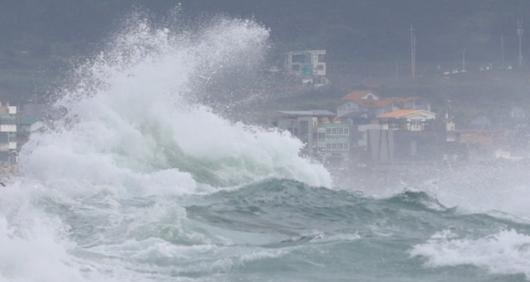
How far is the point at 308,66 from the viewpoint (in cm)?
6069

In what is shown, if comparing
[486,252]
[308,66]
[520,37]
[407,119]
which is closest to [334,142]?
[407,119]

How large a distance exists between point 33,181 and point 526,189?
9.78 meters

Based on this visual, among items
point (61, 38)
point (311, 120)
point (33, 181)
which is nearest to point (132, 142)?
point (33, 181)

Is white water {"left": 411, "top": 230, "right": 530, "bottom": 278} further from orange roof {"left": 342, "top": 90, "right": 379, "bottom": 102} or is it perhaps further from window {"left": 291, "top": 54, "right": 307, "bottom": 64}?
window {"left": 291, "top": 54, "right": 307, "bottom": 64}

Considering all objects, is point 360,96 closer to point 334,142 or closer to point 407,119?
point 407,119

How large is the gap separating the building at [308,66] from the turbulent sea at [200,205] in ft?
66.8

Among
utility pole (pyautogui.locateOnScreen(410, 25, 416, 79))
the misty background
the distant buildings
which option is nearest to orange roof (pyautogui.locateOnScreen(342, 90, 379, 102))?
the distant buildings

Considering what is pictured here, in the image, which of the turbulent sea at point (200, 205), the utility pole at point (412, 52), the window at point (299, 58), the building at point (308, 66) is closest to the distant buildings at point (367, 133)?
the turbulent sea at point (200, 205)

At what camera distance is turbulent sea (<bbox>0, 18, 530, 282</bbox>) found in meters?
17.7

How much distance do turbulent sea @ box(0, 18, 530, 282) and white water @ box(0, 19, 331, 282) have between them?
3 cm

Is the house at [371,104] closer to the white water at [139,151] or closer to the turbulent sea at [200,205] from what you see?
the turbulent sea at [200,205]

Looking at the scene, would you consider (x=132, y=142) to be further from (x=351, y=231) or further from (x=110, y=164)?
(x=351, y=231)

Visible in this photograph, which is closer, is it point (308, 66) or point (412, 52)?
point (308, 66)

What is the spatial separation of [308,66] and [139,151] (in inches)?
1263
